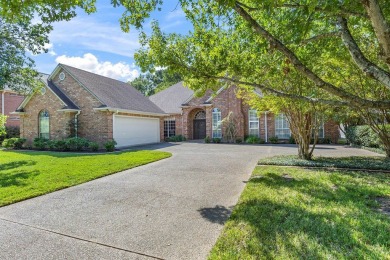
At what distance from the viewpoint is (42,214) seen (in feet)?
15.9

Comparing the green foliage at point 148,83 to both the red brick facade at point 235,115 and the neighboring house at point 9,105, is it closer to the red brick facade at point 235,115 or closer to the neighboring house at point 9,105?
the neighboring house at point 9,105

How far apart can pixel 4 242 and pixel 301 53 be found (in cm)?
792

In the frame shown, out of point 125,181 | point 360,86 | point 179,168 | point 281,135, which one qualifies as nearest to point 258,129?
point 281,135

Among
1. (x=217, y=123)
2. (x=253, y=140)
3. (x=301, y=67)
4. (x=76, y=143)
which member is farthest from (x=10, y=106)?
(x=301, y=67)

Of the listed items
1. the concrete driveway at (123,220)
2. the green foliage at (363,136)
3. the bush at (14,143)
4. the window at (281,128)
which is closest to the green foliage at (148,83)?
the bush at (14,143)

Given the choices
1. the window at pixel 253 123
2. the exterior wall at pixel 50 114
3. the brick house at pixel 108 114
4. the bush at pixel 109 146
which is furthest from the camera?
the window at pixel 253 123

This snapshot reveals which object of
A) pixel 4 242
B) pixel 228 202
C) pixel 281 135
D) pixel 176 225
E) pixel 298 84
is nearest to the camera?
pixel 4 242

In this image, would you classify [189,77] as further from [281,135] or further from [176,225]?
[281,135]

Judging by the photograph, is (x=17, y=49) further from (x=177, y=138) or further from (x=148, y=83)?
(x=148, y=83)

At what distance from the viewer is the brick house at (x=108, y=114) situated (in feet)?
58.9

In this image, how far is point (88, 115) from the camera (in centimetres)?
1808

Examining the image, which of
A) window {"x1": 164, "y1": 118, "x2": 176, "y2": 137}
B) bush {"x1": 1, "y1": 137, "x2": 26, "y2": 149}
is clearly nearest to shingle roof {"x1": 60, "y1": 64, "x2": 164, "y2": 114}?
window {"x1": 164, "y1": 118, "x2": 176, "y2": 137}

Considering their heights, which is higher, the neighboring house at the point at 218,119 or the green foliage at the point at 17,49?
the green foliage at the point at 17,49

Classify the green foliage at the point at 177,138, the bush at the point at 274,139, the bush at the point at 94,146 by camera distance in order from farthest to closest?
the green foliage at the point at 177,138, the bush at the point at 274,139, the bush at the point at 94,146
